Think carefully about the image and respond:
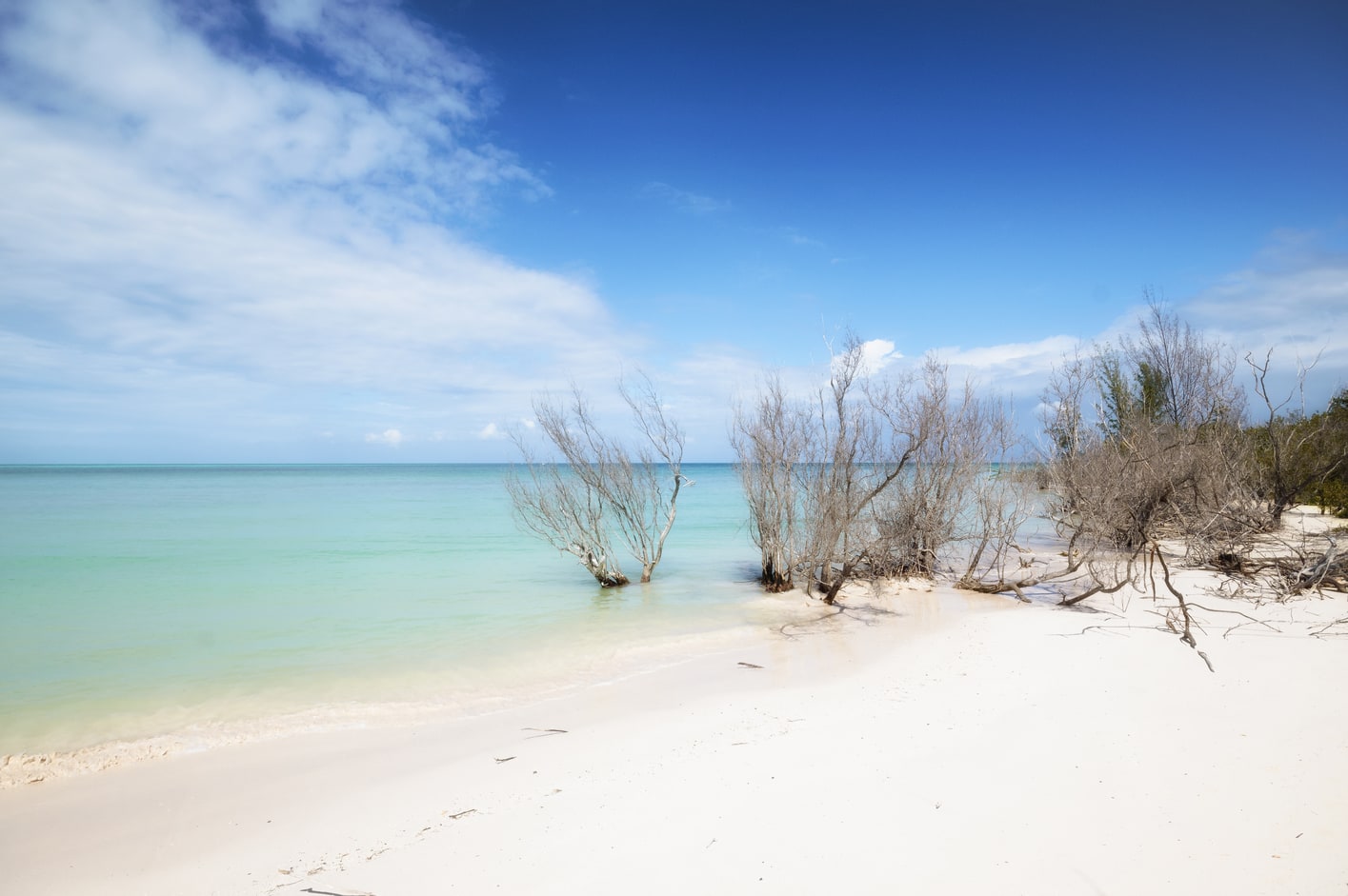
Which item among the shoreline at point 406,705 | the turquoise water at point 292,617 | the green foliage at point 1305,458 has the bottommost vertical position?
the shoreline at point 406,705

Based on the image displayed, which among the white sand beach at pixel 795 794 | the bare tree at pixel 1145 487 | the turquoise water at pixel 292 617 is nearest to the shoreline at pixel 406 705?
the turquoise water at pixel 292 617

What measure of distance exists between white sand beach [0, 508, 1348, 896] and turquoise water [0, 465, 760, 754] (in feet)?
5.09

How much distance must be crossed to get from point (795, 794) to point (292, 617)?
34.4ft

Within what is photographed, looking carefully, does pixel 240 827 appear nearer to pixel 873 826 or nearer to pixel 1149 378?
pixel 873 826

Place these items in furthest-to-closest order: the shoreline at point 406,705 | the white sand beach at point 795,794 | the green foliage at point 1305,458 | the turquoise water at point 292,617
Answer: the green foliage at point 1305,458 < the turquoise water at point 292,617 < the shoreline at point 406,705 < the white sand beach at point 795,794

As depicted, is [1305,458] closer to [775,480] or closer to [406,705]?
[775,480]

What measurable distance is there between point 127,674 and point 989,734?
34.0 ft

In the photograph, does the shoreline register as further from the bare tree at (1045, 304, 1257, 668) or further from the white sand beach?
the bare tree at (1045, 304, 1257, 668)

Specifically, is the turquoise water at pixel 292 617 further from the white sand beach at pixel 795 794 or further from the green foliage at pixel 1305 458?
the green foliage at pixel 1305 458

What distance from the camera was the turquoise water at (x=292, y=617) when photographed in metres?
7.69

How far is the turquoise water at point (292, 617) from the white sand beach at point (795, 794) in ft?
5.09

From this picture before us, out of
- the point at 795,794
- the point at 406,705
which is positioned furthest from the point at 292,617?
the point at 795,794

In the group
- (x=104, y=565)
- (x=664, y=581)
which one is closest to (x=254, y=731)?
(x=664, y=581)

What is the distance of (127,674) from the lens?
841 centimetres
